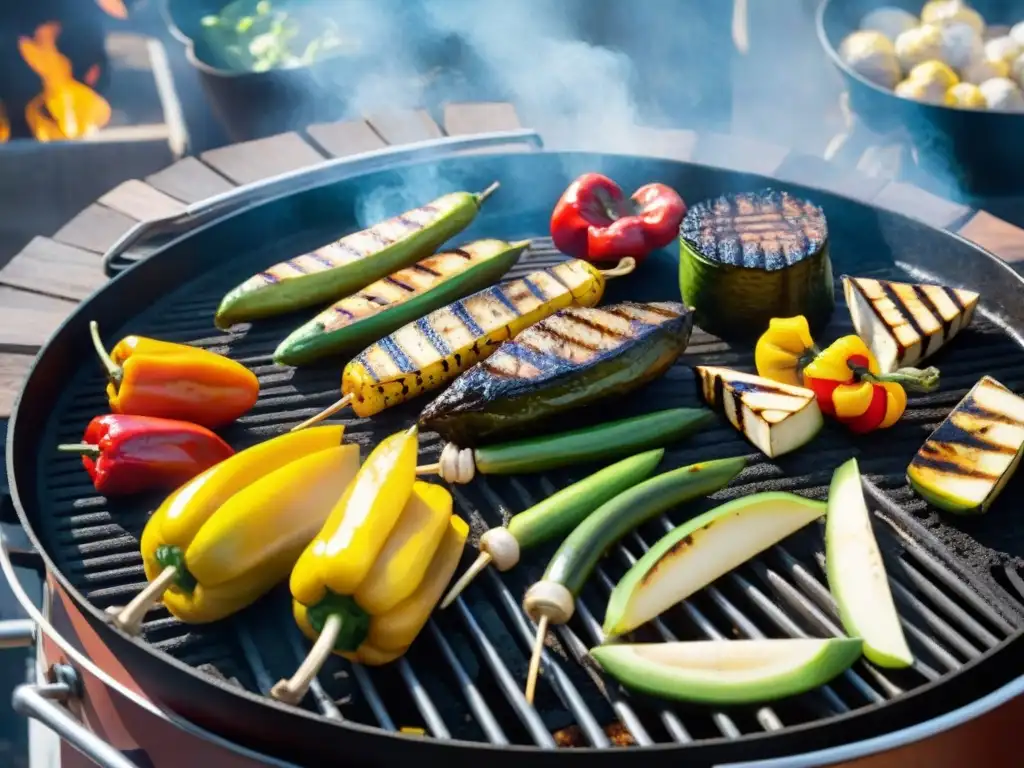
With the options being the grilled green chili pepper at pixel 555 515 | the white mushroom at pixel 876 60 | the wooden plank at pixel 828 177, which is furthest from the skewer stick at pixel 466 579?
the white mushroom at pixel 876 60

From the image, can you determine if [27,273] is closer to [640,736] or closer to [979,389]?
[640,736]

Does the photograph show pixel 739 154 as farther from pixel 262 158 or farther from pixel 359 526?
pixel 359 526

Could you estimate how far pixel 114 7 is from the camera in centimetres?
843

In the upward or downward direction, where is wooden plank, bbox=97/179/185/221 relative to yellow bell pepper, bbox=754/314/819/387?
upward

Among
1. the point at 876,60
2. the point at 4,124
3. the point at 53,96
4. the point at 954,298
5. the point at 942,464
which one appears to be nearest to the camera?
the point at 942,464

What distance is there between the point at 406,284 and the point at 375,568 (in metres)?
1.61

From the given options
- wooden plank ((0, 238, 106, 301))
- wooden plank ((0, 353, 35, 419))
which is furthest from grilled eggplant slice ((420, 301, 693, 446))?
wooden plank ((0, 238, 106, 301))

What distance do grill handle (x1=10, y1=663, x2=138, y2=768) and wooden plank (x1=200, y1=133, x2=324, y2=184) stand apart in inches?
111

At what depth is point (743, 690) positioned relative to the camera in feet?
7.82

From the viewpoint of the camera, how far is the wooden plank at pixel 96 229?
4656mm

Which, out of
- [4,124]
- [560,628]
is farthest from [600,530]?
[4,124]

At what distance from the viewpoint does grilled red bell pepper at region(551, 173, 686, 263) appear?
4117mm

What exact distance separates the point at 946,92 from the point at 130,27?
22.9ft

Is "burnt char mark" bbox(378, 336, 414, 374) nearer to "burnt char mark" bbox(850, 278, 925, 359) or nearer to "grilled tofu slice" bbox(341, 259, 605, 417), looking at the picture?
"grilled tofu slice" bbox(341, 259, 605, 417)
